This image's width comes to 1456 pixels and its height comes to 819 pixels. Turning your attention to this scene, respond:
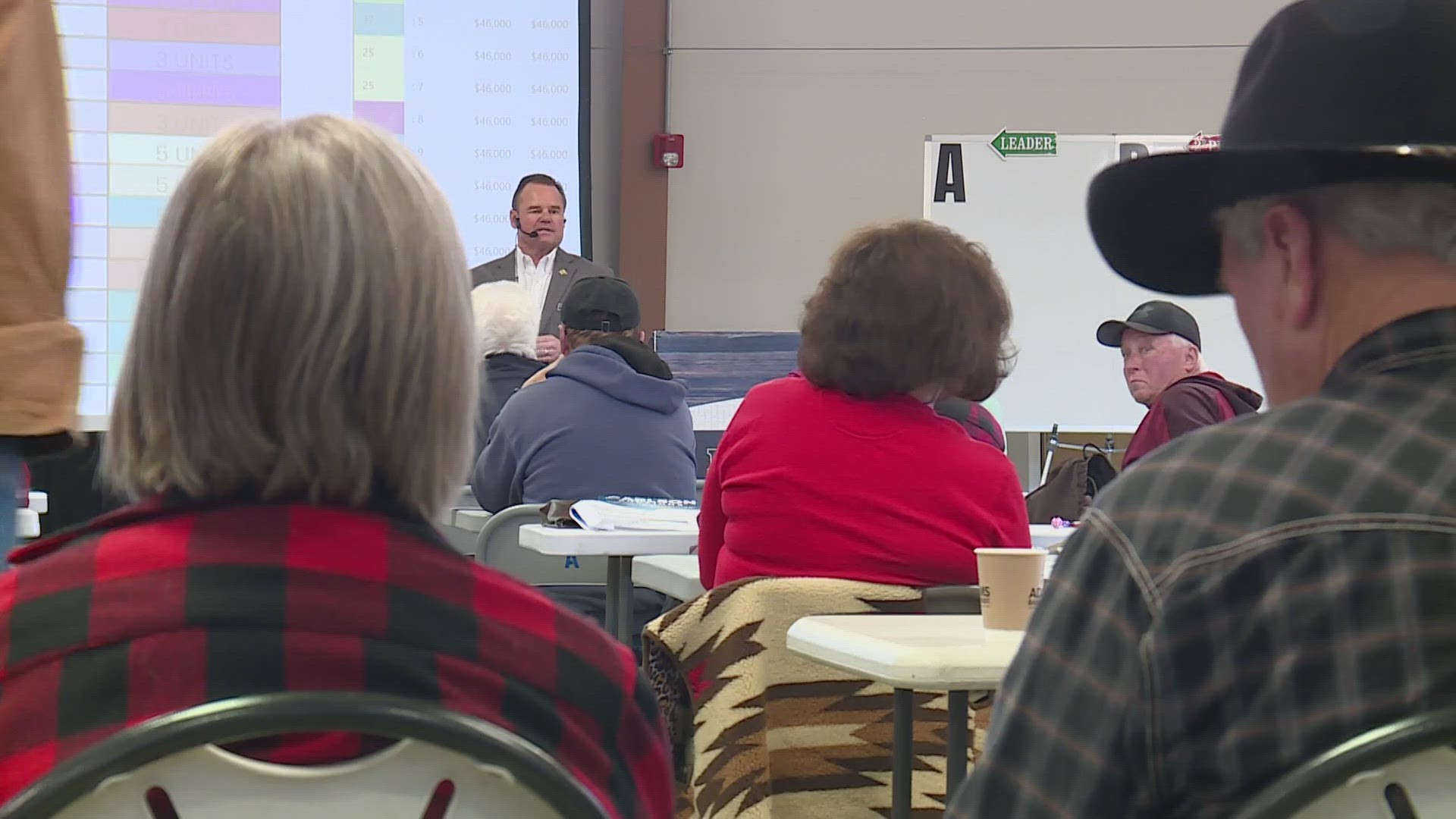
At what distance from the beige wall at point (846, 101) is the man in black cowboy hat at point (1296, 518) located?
6250mm

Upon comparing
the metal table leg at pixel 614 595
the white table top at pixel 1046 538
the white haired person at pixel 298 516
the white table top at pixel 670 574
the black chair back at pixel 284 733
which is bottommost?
the metal table leg at pixel 614 595

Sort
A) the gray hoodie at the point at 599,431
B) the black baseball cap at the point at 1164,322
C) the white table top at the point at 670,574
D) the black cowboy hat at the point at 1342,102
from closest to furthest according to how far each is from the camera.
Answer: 1. the black cowboy hat at the point at 1342,102
2. the white table top at the point at 670,574
3. the gray hoodie at the point at 599,431
4. the black baseball cap at the point at 1164,322

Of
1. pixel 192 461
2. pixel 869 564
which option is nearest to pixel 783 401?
pixel 869 564

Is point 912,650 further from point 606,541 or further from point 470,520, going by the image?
point 470,520

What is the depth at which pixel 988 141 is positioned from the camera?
652 centimetres

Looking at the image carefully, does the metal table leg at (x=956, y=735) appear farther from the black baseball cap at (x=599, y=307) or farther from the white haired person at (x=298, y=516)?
the black baseball cap at (x=599, y=307)

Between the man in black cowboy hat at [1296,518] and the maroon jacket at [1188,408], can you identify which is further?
the maroon jacket at [1188,408]

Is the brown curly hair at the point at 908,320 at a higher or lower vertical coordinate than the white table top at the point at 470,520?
higher

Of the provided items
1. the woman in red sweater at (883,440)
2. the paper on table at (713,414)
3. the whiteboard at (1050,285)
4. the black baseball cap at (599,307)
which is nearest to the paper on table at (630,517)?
the woman in red sweater at (883,440)

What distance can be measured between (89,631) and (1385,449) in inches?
26.8

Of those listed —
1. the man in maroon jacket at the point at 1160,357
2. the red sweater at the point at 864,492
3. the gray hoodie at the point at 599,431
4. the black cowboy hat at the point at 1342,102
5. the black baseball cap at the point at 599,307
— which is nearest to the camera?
the black cowboy hat at the point at 1342,102

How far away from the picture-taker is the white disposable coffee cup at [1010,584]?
1689 mm

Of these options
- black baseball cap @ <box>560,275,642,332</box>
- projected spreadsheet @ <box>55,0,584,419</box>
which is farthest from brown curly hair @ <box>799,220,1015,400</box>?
projected spreadsheet @ <box>55,0,584,419</box>

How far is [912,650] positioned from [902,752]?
1.23ft
